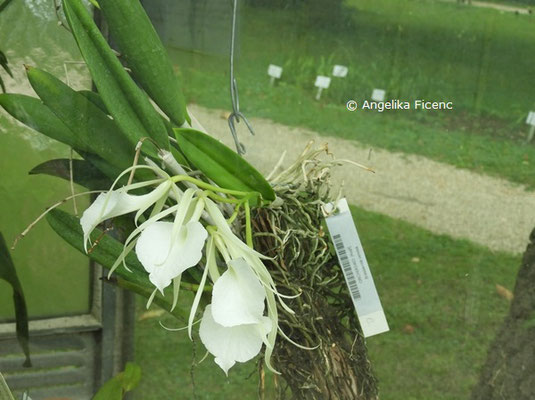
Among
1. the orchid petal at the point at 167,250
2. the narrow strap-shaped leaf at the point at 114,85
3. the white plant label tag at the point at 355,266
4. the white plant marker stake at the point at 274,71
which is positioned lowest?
the white plant label tag at the point at 355,266

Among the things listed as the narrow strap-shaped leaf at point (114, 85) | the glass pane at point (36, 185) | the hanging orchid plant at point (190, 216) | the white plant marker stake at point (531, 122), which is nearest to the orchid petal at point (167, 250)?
the hanging orchid plant at point (190, 216)

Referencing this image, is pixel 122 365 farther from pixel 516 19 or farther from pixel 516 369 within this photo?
pixel 516 19

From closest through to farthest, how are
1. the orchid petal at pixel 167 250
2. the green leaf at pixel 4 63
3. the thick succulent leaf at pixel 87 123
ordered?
1. the orchid petal at pixel 167 250
2. the thick succulent leaf at pixel 87 123
3. the green leaf at pixel 4 63

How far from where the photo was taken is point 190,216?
0.50 m

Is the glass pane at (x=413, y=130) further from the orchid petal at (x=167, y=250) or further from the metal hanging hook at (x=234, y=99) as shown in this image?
the orchid petal at (x=167, y=250)

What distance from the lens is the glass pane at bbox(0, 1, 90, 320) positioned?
678 millimetres

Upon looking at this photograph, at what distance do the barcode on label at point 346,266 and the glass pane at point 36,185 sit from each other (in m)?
0.26

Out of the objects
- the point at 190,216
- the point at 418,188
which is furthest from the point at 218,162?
the point at 418,188

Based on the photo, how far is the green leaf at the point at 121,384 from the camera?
2.38 feet

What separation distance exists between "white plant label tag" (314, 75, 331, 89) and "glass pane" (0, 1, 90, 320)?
0.23 m

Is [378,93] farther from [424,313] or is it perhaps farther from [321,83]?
[424,313]

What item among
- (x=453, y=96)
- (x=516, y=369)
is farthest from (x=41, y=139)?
(x=516, y=369)

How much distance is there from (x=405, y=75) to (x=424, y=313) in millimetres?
248

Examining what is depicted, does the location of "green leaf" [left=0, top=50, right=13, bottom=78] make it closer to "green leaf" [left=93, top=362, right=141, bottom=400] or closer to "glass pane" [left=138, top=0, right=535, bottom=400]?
"glass pane" [left=138, top=0, right=535, bottom=400]
